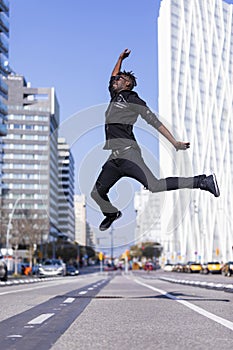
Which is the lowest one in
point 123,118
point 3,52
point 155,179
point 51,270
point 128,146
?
point 51,270

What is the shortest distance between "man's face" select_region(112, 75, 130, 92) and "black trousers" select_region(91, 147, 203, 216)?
948mm

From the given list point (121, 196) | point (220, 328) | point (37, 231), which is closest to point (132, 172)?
point (121, 196)

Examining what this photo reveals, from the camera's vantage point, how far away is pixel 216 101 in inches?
4254

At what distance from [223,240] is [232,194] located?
15.5 m

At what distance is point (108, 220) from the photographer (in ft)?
33.7

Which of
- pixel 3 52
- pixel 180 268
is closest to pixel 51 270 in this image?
pixel 180 268

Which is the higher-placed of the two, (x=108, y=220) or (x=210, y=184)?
(x=210, y=184)

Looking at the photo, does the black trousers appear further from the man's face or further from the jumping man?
the man's face

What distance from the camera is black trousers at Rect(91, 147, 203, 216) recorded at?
9359 millimetres

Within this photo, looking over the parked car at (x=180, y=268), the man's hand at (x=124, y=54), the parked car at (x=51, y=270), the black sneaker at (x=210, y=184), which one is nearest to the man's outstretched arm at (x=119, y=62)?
the man's hand at (x=124, y=54)

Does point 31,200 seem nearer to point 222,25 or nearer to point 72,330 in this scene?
point 222,25

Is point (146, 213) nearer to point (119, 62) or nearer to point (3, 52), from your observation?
point (119, 62)

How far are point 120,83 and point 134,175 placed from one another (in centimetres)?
138

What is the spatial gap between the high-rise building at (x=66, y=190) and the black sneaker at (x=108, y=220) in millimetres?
791
